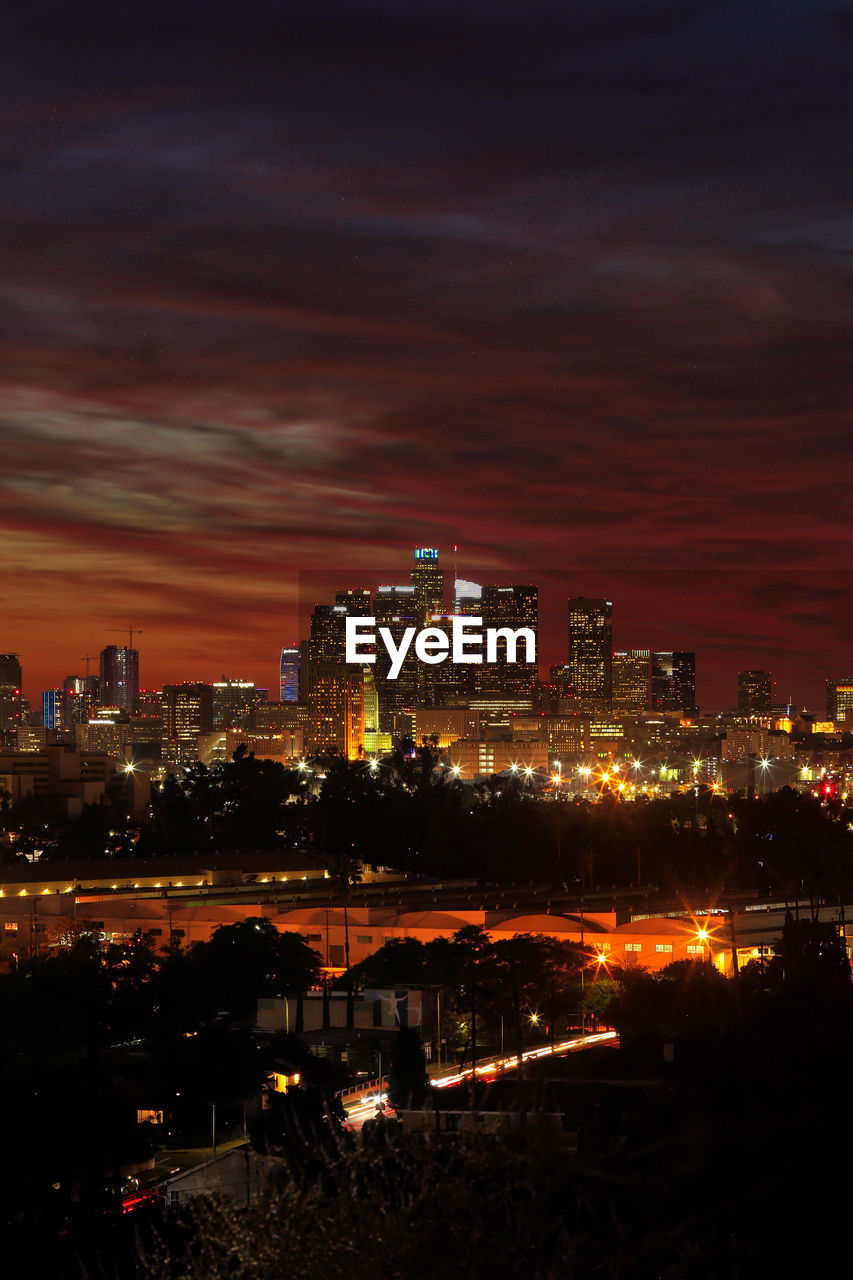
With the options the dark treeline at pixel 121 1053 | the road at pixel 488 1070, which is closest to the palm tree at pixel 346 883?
the dark treeline at pixel 121 1053

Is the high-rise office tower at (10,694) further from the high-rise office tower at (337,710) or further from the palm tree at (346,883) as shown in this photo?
the palm tree at (346,883)

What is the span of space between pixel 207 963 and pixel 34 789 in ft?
174

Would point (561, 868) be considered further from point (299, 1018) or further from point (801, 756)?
point (801, 756)

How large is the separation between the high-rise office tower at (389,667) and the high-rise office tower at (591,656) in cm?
1596

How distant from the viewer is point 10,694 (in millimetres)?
173500

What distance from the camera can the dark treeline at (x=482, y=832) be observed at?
43531 mm

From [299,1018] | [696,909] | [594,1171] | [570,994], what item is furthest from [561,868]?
[594,1171]

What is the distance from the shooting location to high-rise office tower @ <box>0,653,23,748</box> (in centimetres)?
16775

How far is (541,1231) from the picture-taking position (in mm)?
7578

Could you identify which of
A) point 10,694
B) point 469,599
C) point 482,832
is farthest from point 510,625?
point 482,832

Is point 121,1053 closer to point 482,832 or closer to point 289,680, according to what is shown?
point 482,832

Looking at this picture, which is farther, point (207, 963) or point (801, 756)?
point (801, 756)

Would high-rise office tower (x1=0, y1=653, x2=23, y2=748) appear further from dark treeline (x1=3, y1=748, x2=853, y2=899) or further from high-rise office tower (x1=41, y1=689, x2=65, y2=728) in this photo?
dark treeline (x1=3, y1=748, x2=853, y2=899)

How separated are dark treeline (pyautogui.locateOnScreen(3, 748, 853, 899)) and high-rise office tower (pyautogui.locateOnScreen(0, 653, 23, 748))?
112 m
